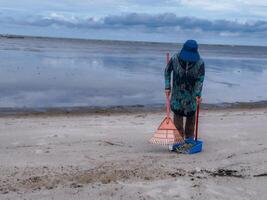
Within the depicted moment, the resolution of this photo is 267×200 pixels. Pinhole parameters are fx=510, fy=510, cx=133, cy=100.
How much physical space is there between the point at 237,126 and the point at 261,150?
2.77m

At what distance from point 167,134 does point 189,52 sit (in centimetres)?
132

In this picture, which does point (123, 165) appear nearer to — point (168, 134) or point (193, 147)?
point (168, 134)

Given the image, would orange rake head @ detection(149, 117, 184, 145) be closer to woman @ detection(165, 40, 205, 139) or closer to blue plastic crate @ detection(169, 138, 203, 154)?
blue plastic crate @ detection(169, 138, 203, 154)

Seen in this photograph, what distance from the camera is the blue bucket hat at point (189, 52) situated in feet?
25.4

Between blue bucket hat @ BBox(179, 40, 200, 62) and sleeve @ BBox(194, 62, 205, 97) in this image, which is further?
sleeve @ BBox(194, 62, 205, 97)

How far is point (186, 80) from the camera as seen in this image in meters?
7.95

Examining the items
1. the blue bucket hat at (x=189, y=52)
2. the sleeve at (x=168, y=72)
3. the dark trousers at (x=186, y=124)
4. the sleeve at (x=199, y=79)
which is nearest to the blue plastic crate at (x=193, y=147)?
the dark trousers at (x=186, y=124)

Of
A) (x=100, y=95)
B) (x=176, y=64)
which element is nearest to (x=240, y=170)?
(x=176, y=64)

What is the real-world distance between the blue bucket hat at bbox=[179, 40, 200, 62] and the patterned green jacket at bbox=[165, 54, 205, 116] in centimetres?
8

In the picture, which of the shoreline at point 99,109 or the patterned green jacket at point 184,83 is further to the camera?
the shoreline at point 99,109

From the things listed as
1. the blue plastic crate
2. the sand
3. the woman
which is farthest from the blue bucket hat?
the sand

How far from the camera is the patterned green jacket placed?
788 cm

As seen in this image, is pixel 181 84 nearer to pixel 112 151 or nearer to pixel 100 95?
pixel 112 151

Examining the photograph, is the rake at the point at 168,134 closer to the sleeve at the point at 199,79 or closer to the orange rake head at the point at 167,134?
the orange rake head at the point at 167,134
